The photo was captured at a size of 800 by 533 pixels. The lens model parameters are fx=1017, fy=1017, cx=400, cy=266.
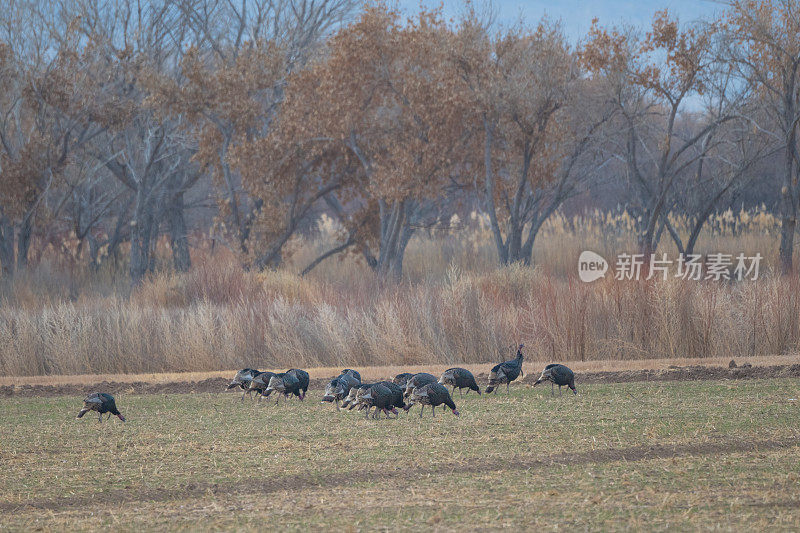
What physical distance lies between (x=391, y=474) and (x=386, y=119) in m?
17.2

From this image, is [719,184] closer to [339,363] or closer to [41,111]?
[339,363]

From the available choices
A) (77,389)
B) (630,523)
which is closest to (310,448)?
(630,523)

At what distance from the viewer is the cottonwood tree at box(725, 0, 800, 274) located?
65.9ft

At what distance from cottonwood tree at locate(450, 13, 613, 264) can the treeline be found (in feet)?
0.16

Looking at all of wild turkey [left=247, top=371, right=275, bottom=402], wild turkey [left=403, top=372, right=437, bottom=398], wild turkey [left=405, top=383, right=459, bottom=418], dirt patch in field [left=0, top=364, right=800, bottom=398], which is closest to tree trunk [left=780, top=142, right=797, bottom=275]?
dirt patch in field [left=0, top=364, right=800, bottom=398]

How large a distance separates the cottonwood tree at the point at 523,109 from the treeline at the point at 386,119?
0.05 metres

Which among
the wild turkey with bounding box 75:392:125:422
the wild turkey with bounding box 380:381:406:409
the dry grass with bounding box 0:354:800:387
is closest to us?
the wild turkey with bounding box 380:381:406:409

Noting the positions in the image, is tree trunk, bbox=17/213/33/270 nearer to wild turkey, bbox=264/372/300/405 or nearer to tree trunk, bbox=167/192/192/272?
tree trunk, bbox=167/192/192/272

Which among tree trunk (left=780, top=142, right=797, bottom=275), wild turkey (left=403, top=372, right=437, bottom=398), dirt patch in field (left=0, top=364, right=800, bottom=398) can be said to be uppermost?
tree trunk (left=780, top=142, right=797, bottom=275)

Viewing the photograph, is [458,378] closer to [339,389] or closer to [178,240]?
[339,389]

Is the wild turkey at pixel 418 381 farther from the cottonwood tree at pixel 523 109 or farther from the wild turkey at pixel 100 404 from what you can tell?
the cottonwood tree at pixel 523 109

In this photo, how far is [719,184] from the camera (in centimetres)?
2452

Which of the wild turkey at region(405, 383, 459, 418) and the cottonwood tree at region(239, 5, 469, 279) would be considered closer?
the wild turkey at region(405, 383, 459, 418)

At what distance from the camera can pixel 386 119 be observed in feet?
75.0
